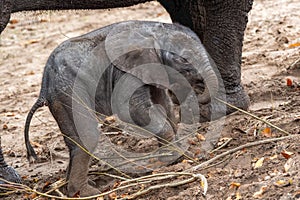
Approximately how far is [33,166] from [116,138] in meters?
0.66

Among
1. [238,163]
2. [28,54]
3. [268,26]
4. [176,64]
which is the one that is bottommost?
[28,54]

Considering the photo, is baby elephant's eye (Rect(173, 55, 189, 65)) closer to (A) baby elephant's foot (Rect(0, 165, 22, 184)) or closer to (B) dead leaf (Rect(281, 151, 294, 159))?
(B) dead leaf (Rect(281, 151, 294, 159))

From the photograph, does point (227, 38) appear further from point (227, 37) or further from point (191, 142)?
point (191, 142)

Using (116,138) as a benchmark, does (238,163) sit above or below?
above

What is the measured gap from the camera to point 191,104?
193 inches

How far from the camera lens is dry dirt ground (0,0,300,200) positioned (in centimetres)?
402

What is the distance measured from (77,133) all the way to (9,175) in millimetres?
919

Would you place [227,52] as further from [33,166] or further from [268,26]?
[268,26]

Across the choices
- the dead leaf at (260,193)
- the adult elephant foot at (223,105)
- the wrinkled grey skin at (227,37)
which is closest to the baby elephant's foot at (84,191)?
Result: the adult elephant foot at (223,105)

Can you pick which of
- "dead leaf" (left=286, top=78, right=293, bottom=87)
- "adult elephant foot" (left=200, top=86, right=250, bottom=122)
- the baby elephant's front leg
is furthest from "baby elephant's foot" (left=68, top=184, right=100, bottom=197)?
"dead leaf" (left=286, top=78, right=293, bottom=87)

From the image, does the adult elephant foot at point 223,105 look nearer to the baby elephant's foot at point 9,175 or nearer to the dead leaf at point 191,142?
the dead leaf at point 191,142

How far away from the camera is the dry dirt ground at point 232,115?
13.2 feet

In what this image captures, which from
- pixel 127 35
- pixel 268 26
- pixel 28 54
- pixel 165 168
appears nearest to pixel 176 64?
pixel 127 35

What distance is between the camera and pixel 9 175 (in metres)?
5.30
